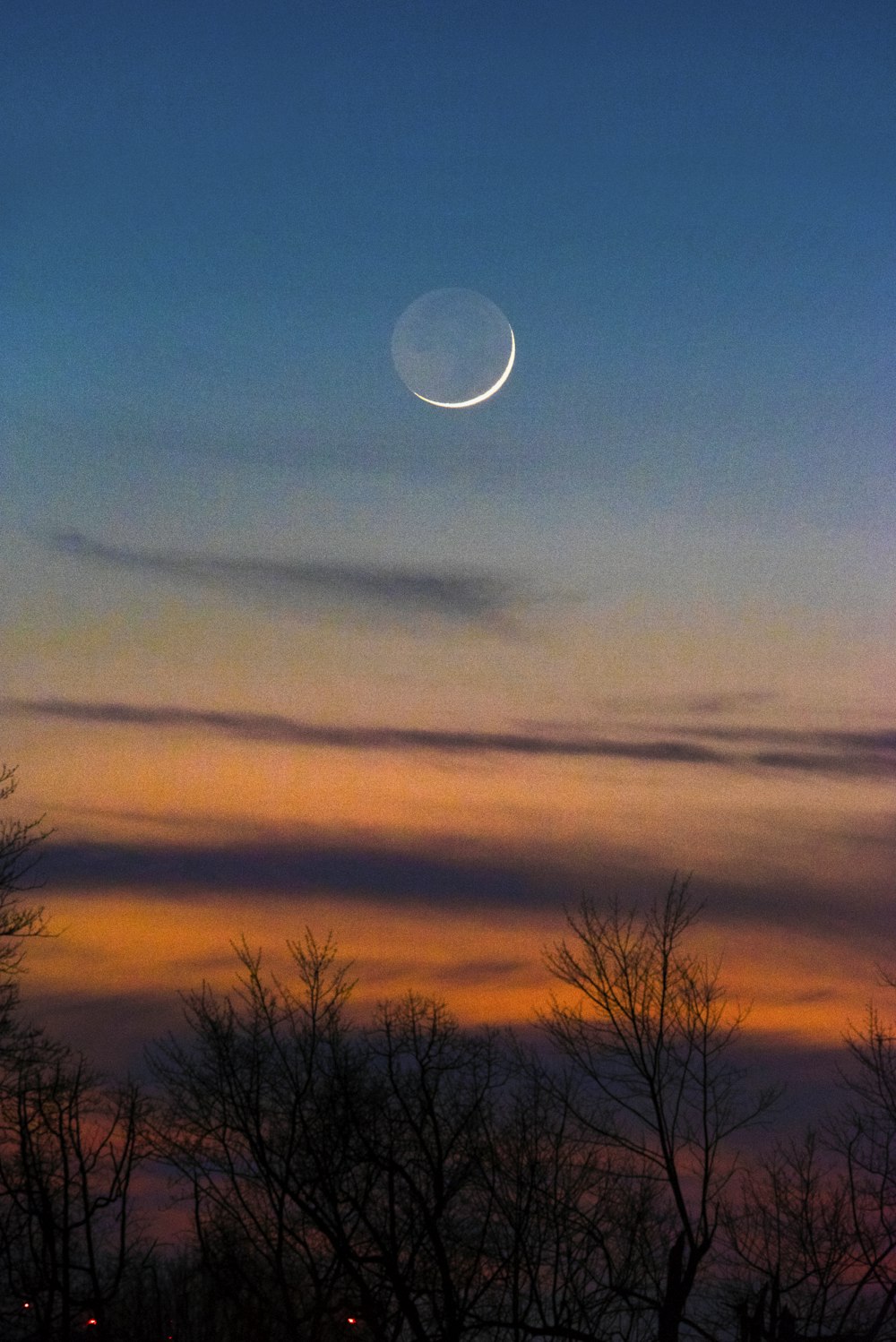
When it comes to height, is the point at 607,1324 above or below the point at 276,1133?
below

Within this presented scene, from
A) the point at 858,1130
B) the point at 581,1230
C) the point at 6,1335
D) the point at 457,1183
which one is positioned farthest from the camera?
the point at 6,1335

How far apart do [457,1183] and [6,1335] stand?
16.5 metres

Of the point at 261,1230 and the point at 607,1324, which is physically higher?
the point at 261,1230

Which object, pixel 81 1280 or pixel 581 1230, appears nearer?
pixel 581 1230

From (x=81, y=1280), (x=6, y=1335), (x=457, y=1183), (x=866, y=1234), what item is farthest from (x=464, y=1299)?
(x=81, y=1280)

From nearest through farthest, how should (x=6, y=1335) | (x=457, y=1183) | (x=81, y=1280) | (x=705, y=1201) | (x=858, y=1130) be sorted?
1. (x=705, y=1201)
2. (x=457, y=1183)
3. (x=858, y=1130)
4. (x=6, y=1335)
5. (x=81, y=1280)

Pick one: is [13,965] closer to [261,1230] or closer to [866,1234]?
[261,1230]

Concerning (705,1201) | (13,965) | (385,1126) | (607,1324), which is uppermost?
(13,965)

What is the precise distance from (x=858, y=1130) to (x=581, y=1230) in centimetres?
812

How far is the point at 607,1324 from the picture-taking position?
33375 mm

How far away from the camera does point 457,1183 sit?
32.3 m

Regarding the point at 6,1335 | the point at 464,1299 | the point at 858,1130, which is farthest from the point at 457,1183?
the point at 6,1335

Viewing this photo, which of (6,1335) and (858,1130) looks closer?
(858,1130)

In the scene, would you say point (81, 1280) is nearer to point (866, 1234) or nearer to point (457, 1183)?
point (457, 1183)
